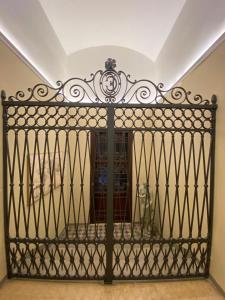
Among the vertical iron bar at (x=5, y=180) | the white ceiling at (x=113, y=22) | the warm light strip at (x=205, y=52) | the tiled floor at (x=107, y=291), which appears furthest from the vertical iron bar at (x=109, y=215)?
the white ceiling at (x=113, y=22)

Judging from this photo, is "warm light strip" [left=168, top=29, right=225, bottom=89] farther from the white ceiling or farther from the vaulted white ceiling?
the white ceiling

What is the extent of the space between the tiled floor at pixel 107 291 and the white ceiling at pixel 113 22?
3217 millimetres

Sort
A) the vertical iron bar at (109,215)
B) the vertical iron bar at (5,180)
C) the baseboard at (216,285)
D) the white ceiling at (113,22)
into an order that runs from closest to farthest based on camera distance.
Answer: the baseboard at (216,285) → the vertical iron bar at (5,180) → the vertical iron bar at (109,215) → the white ceiling at (113,22)

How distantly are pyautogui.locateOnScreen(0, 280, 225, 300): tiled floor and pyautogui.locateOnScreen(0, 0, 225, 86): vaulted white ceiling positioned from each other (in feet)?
7.51

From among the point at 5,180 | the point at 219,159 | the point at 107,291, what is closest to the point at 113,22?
the point at 219,159

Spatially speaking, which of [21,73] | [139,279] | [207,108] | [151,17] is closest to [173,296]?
[139,279]

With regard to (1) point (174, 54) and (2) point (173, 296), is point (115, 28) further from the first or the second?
(2) point (173, 296)

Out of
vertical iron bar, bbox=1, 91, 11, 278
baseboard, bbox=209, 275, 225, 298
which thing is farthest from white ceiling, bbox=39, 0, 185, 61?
baseboard, bbox=209, 275, 225, 298

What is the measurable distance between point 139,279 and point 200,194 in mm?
1088

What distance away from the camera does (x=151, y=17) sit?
3326mm

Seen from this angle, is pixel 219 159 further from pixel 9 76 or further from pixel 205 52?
pixel 9 76

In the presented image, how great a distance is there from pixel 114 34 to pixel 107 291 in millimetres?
3762

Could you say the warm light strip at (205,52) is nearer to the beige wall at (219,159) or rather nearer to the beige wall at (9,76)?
the beige wall at (219,159)

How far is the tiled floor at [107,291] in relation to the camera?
211 cm
